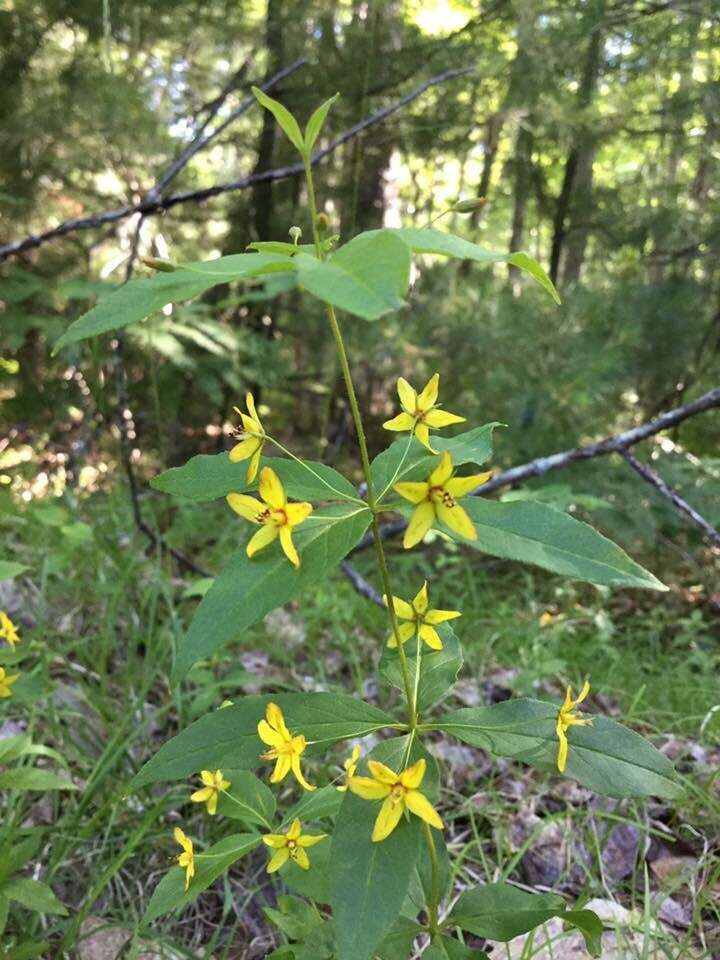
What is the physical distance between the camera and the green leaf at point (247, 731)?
0.89m

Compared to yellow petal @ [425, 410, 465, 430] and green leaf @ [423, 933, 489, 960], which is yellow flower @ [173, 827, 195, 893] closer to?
green leaf @ [423, 933, 489, 960]

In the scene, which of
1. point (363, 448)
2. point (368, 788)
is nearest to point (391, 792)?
point (368, 788)

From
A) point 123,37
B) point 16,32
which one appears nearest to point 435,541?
point 123,37

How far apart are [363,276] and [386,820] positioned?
0.58m

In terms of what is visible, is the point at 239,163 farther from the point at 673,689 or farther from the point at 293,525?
the point at 293,525

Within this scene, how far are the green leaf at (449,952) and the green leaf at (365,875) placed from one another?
177 mm

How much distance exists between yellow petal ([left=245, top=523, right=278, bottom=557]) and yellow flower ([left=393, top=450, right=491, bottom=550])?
151 millimetres

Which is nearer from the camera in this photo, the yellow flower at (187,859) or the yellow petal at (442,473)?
the yellow petal at (442,473)

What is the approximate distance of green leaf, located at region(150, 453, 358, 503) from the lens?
89 centimetres

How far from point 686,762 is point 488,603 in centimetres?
144

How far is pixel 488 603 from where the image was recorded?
322 cm

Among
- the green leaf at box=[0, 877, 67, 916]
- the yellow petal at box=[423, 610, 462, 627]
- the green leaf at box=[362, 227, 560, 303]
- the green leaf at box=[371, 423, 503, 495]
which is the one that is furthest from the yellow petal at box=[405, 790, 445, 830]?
the green leaf at box=[0, 877, 67, 916]

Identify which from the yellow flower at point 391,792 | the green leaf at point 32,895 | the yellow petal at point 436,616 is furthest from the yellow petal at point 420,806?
the green leaf at point 32,895

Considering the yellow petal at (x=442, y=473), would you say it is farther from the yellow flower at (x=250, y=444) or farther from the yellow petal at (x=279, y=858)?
the yellow petal at (x=279, y=858)
